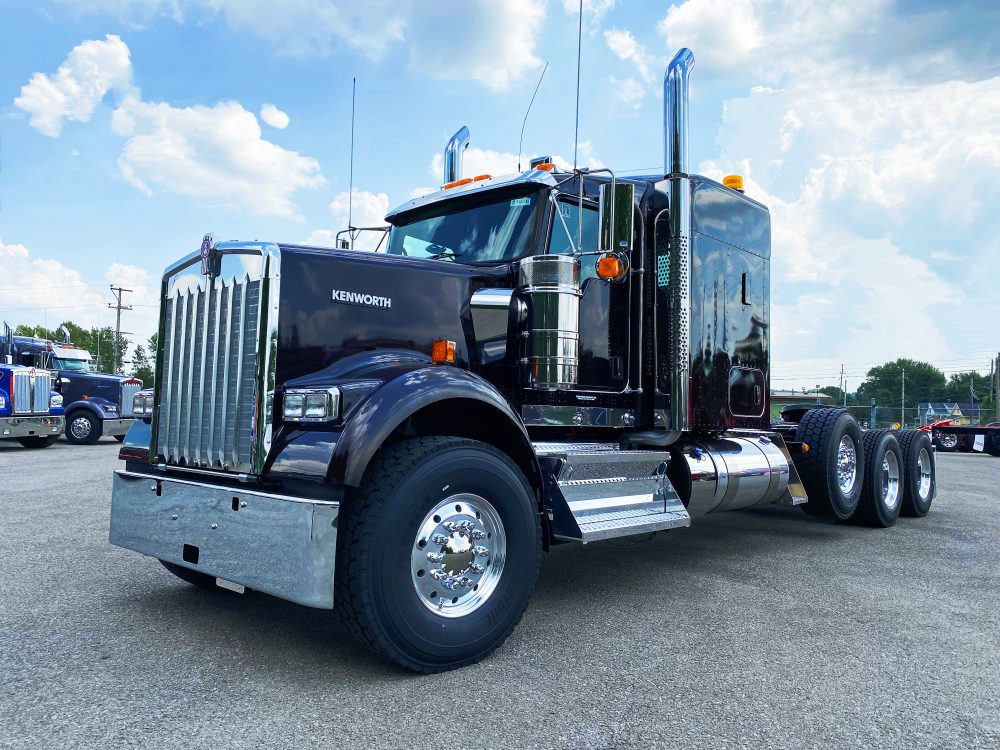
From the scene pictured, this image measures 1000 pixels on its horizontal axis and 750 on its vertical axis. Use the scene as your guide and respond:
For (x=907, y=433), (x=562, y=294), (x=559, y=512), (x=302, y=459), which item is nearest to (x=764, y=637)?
(x=559, y=512)

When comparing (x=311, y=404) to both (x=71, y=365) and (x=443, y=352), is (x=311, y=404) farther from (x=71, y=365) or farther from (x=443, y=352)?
(x=71, y=365)

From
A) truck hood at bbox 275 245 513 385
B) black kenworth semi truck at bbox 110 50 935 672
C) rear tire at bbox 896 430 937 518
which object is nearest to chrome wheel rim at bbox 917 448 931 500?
rear tire at bbox 896 430 937 518

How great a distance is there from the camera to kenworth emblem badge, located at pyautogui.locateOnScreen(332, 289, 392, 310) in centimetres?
393

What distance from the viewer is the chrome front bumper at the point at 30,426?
16.4 m

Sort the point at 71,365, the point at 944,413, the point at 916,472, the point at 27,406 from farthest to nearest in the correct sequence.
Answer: the point at 944,413 < the point at 71,365 < the point at 27,406 < the point at 916,472

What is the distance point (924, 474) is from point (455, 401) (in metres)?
6.93

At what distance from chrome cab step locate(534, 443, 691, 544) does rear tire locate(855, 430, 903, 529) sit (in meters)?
3.33

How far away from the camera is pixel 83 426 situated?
19.1 metres

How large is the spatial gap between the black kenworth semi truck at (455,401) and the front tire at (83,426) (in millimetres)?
16254

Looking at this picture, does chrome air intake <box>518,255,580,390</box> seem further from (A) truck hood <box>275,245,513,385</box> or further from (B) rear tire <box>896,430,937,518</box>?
(B) rear tire <box>896,430,937,518</box>

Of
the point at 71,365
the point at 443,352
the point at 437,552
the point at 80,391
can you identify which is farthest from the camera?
the point at 71,365

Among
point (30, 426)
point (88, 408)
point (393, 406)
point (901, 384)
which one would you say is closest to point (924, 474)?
point (393, 406)

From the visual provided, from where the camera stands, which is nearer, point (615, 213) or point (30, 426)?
point (615, 213)

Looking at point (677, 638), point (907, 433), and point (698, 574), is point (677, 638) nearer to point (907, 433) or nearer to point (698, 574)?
point (698, 574)
